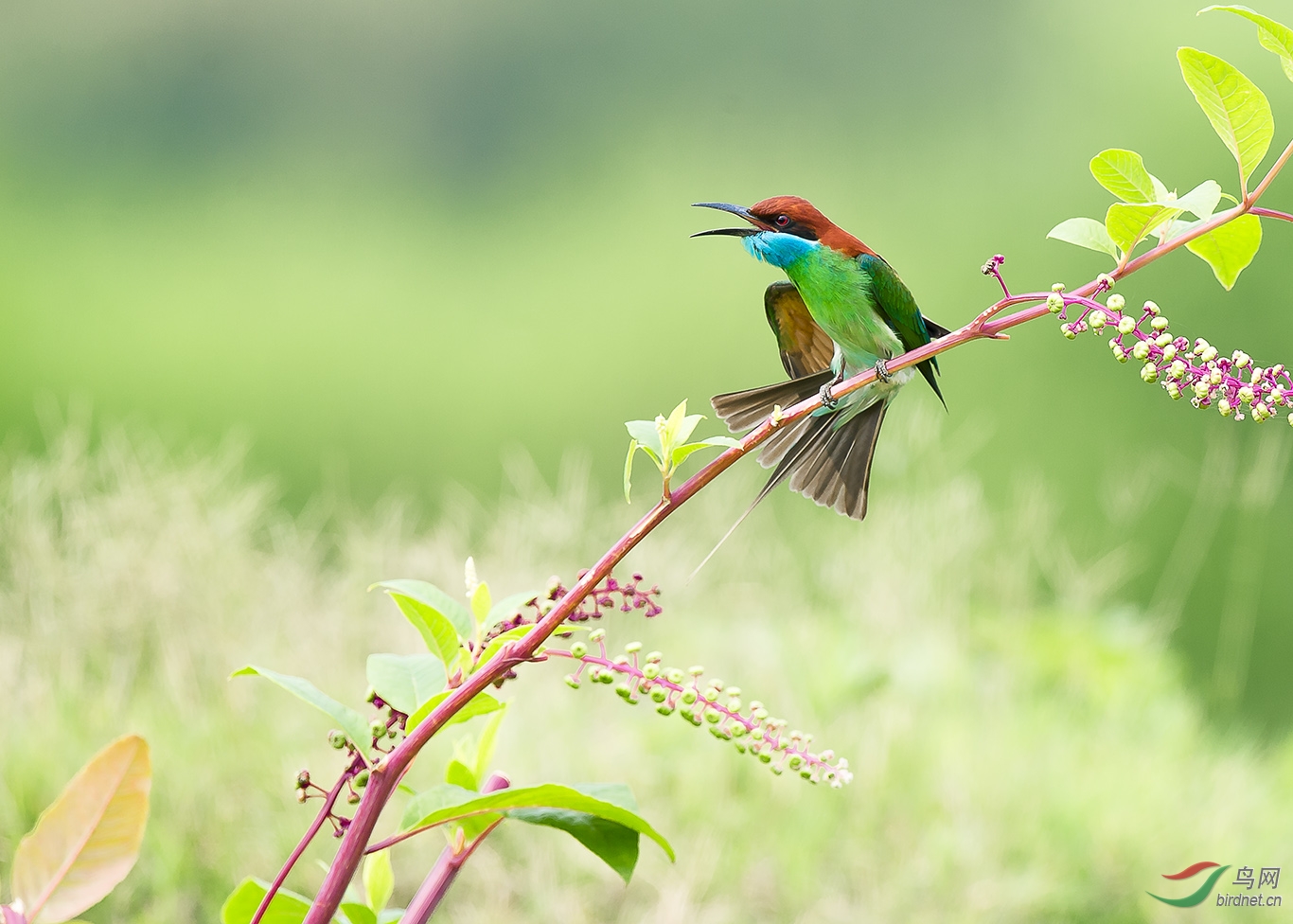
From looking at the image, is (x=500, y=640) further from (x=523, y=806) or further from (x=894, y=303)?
(x=894, y=303)

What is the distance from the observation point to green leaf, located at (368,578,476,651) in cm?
35

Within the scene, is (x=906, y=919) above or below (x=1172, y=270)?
below

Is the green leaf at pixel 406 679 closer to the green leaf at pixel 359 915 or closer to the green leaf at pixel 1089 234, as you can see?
the green leaf at pixel 359 915

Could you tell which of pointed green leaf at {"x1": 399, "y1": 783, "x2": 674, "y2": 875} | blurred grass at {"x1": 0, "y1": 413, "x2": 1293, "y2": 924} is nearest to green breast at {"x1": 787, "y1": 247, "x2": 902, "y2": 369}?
pointed green leaf at {"x1": 399, "y1": 783, "x2": 674, "y2": 875}

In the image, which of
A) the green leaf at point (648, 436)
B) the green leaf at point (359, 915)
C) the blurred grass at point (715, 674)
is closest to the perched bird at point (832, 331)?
the green leaf at point (648, 436)

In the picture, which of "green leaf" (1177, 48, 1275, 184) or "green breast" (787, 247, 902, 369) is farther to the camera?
"green breast" (787, 247, 902, 369)

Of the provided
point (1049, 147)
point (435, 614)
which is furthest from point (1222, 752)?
point (435, 614)

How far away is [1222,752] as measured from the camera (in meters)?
1.98

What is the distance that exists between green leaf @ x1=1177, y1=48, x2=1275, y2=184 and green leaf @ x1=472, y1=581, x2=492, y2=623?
0.28m

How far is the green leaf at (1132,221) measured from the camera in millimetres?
328

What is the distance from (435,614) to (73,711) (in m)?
1.56

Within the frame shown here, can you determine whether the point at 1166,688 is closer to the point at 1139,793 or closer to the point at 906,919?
the point at 1139,793

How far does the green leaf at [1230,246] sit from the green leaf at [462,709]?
10.6 inches

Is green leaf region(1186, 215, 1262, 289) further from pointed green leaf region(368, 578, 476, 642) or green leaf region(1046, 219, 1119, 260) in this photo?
pointed green leaf region(368, 578, 476, 642)
